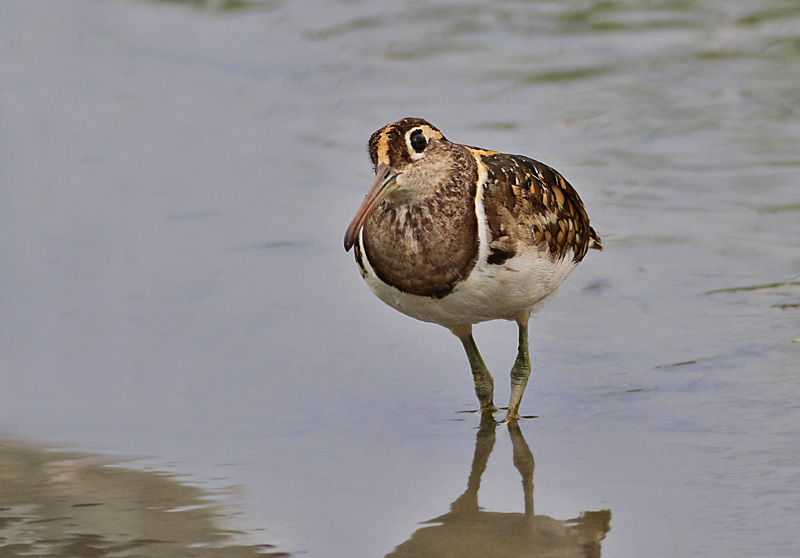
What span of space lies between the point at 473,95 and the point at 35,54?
4763 mm

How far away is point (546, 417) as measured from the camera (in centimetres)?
623

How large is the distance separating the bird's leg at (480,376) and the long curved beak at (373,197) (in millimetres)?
1114

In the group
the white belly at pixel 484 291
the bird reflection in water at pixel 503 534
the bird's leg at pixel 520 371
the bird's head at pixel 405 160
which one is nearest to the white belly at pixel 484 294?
the white belly at pixel 484 291

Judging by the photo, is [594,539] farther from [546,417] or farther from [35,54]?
[35,54]

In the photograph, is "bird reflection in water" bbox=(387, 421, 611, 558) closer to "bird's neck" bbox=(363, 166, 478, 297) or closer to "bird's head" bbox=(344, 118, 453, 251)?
"bird's neck" bbox=(363, 166, 478, 297)

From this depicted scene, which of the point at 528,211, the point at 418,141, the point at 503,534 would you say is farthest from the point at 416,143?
the point at 503,534

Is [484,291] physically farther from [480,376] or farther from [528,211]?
[480,376]

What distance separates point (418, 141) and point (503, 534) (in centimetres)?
172

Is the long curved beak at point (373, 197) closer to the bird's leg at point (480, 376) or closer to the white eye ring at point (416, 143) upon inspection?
the white eye ring at point (416, 143)

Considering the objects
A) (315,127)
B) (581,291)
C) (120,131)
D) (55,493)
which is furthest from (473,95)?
(55,493)

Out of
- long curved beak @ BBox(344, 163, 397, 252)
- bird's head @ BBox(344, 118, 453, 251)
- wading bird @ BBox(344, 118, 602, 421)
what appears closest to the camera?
long curved beak @ BBox(344, 163, 397, 252)

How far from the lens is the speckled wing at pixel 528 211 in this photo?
5789mm

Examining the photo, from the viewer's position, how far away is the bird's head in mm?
5508

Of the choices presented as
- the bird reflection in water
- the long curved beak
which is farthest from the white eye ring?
the bird reflection in water
